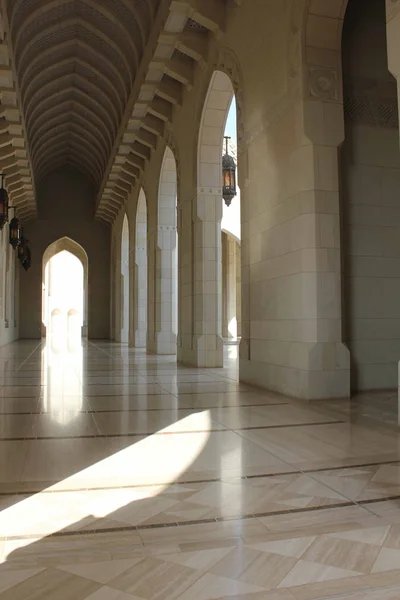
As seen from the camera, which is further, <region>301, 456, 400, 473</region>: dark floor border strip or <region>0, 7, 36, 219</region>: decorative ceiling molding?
<region>0, 7, 36, 219</region>: decorative ceiling molding

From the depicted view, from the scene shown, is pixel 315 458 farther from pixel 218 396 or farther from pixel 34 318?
pixel 34 318

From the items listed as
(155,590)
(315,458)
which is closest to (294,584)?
(155,590)

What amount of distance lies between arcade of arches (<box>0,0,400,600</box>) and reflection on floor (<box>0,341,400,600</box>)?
0.04 ft

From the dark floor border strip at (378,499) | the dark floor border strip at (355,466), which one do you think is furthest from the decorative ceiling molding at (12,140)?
the dark floor border strip at (378,499)

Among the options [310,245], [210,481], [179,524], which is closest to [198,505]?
[179,524]

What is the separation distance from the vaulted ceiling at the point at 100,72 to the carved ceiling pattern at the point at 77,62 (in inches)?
0.9

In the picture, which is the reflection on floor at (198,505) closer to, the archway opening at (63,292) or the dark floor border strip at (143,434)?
the dark floor border strip at (143,434)

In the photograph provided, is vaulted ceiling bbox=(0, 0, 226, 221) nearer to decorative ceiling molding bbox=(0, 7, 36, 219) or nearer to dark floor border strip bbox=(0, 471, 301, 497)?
decorative ceiling molding bbox=(0, 7, 36, 219)

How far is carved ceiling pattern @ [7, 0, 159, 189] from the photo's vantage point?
10.2 m

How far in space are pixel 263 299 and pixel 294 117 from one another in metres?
2.24

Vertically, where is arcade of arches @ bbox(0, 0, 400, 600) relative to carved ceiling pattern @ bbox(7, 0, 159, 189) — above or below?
below

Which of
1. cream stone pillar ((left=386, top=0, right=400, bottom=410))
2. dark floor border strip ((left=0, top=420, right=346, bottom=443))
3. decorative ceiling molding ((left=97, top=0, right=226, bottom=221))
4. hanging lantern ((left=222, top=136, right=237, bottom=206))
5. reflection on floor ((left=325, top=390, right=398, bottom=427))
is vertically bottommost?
dark floor border strip ((left=0, top=420, right=346, bottom=443))

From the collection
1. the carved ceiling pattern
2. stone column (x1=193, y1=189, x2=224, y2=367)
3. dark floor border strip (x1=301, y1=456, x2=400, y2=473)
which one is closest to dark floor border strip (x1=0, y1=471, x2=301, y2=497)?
dark floor border strip (x1=301, y1=456, x2=400, y2=473)

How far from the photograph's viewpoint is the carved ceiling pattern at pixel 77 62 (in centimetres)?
1024
